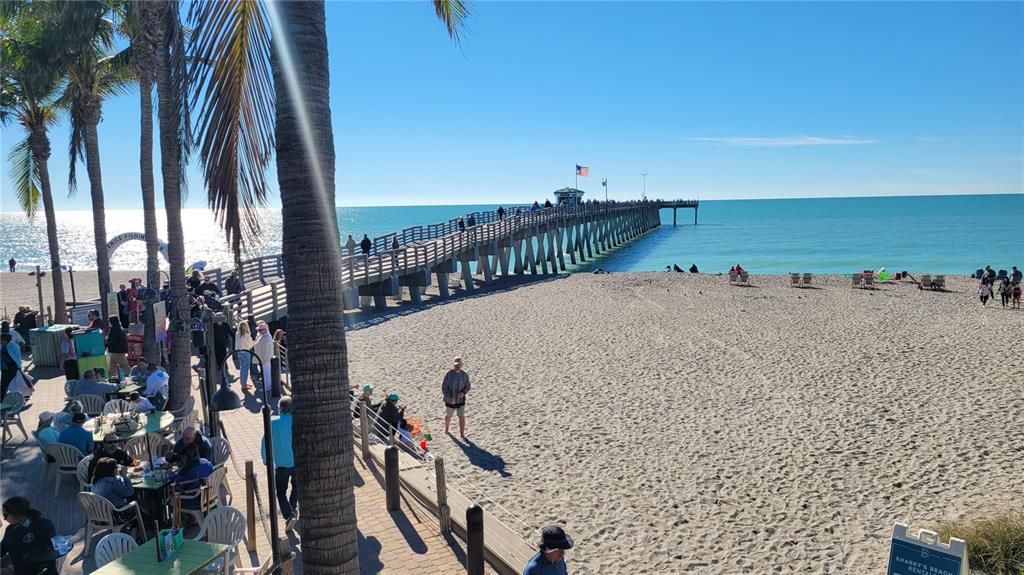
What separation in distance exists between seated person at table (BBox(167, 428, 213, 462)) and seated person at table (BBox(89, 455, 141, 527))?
1.66 ft

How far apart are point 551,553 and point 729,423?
329 inches

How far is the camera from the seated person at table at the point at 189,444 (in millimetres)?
6336

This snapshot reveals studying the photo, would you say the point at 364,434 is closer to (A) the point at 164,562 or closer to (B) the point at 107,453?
(B) the point at 107,453

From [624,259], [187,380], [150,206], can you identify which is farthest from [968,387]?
[624,259]

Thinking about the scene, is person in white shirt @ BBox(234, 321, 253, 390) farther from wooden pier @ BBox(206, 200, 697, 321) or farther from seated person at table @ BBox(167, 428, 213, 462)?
seated person at table @ BBox(167, 428, 213, 462)

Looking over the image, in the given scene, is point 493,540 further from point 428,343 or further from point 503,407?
point 428,343

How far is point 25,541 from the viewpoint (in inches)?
188

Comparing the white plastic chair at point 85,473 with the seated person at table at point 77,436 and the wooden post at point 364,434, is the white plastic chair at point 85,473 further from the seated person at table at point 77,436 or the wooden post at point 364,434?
the wooden post at point 364,434

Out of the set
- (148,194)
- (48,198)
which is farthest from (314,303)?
(48,198)

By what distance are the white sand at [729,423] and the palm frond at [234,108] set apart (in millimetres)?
5333

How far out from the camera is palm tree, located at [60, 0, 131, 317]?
41.1 ft

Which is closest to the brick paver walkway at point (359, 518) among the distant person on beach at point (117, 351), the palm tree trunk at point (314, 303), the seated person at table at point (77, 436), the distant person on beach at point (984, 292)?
the seated person at table at point (77, 436)

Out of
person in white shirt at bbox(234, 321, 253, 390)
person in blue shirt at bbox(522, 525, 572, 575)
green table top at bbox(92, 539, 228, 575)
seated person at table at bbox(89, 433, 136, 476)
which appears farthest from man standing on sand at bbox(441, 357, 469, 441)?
person in blue shirt at bbox(522, 525, 572, 575)

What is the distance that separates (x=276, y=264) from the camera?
866 inches
